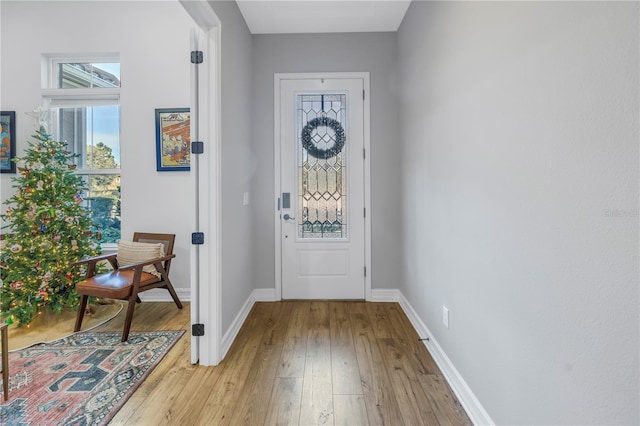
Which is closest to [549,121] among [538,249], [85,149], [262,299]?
[538,249]

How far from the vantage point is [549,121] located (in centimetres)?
101

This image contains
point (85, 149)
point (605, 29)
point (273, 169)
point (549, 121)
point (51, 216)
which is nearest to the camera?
point (605, 29)

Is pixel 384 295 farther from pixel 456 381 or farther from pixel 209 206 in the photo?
pixel 209 206

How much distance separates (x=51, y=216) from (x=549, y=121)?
362 centimetres

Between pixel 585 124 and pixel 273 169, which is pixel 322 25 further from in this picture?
pixel 585 124

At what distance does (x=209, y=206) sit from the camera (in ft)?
6.53

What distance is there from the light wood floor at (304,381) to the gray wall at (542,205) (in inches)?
13.3

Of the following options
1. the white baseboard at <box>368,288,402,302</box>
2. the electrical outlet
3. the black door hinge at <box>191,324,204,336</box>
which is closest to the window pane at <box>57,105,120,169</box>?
the black door hinge at <box>191,324,204,336</box>

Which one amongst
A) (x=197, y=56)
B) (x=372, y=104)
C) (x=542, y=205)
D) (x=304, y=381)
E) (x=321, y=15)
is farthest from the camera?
(x=372, y=104)

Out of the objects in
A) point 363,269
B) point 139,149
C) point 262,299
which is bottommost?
point 262,299

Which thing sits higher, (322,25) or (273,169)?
(322,25)

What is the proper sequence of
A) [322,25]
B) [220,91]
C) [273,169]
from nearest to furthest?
1. [220,91]
2. [322,25]
3. [273,169]

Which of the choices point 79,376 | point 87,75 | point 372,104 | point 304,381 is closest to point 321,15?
point 372,104

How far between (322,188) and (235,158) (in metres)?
1.02
